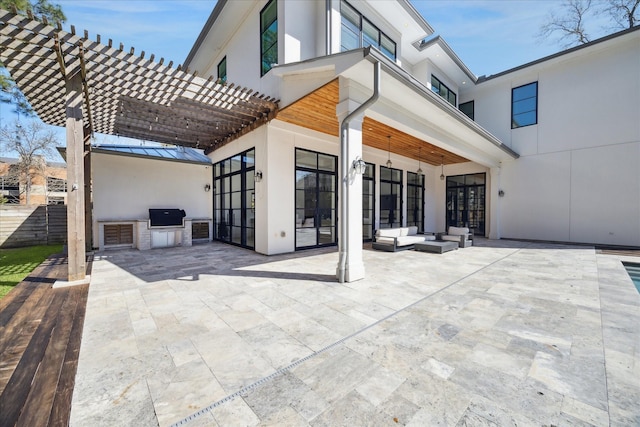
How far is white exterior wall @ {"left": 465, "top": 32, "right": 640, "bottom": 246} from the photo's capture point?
312 inches

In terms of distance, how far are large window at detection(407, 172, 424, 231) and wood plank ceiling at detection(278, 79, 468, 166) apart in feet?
3.35

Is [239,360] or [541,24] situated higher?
[541,24]

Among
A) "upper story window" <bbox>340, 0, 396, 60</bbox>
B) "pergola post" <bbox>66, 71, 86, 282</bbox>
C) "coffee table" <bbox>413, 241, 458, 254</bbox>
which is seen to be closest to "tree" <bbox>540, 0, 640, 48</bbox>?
"upper story window" <bbox>340, 0, 396, 60</bbox>

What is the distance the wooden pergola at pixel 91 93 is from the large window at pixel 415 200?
743 centimetres

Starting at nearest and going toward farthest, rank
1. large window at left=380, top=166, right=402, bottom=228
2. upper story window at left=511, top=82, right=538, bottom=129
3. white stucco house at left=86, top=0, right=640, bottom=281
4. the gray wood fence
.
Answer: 1. white stucco house at left=86, top=0, right=640, bottom=281
2. the gray wood fence
3. upper story window at left=511, top=82, right=538, bottom=129
4. large window at left=380, top=166, right=402, bottom=228

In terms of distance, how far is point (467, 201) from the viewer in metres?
11.8

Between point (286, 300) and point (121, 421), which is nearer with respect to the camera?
point (121, 421)

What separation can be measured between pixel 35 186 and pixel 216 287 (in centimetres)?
2555

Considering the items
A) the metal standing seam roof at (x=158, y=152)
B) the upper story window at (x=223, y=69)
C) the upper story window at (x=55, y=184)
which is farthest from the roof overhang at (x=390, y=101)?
the upper story window at (x=55, y=184)

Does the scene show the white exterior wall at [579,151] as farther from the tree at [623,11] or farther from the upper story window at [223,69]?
the upper story window at [223,69]

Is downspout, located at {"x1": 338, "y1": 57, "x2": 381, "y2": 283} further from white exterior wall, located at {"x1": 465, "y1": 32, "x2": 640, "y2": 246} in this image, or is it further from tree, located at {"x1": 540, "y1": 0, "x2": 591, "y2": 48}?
tree, located at {"x1": 540, "y1": 0, "x2": 591, "y2": 48}

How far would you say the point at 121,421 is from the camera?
1520 millimetres

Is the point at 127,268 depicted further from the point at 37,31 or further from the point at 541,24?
the point at 541,24

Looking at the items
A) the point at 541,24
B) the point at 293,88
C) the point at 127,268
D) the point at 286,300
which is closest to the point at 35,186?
the point at 127,268
